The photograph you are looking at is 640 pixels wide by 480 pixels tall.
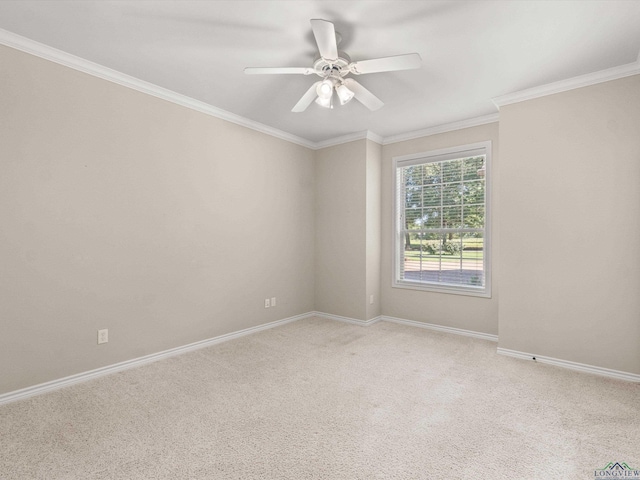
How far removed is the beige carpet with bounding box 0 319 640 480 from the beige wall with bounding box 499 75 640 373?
39cm

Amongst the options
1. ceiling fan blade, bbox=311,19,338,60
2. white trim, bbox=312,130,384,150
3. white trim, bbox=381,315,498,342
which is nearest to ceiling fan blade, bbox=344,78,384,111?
ceiling fan blade, bbox=311,19,338,60

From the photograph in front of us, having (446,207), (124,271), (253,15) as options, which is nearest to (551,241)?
(446,207)

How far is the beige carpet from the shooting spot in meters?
1.71

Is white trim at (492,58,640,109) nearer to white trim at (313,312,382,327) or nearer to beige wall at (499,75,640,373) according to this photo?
beige wall at (499,75,640,373)

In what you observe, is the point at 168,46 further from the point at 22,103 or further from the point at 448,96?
the point at 448,96

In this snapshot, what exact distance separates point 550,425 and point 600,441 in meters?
0.24

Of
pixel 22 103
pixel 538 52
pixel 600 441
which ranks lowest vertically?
pixel 600 441

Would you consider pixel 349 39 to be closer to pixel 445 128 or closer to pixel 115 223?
pixel 445 128

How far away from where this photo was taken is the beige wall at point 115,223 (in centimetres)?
240

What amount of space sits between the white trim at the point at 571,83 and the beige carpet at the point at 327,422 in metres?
2.57

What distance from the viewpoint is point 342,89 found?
255 cm

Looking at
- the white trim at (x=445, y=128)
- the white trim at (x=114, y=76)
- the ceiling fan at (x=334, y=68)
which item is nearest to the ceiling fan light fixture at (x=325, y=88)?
the ceiling fan at (x=334, y=68)

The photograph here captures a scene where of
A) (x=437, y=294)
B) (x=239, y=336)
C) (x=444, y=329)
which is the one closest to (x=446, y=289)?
(x=437, y=294)

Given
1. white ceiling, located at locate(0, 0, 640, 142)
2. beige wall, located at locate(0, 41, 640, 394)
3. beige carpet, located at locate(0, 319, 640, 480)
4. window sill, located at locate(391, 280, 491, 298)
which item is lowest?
beige carpet, located at locate(0, 319, 640, 480)
